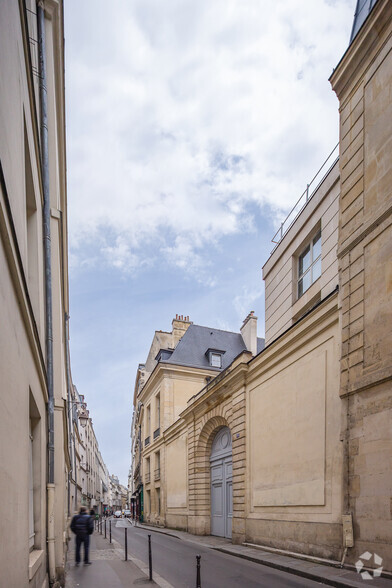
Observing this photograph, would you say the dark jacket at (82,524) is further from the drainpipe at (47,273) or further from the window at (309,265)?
the window at (309,265)

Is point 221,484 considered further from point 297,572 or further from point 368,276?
point 368,276

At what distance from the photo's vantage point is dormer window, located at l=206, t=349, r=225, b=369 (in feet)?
89.2

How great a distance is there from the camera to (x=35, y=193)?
5.13 m

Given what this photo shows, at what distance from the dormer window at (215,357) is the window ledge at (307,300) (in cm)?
1327

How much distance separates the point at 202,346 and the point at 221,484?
12.1m

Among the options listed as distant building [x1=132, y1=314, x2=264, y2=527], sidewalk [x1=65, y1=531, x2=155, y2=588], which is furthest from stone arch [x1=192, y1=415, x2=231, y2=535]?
sidewalk [x1=65, y1=531, x2=155, y2=588]

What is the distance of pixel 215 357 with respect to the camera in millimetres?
27422

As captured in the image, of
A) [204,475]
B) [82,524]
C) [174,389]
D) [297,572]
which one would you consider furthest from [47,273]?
[174,389]

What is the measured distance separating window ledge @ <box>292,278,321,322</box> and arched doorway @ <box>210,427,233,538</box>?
18.0 ft

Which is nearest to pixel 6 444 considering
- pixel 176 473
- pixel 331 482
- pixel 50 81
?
pixel 50 81

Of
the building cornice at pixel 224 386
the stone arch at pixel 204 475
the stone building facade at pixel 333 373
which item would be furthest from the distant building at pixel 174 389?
the stone building facade at pixel 333 373

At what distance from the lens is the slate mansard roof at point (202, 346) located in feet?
87.9

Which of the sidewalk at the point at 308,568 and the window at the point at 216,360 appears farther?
the window at the point at 216,360

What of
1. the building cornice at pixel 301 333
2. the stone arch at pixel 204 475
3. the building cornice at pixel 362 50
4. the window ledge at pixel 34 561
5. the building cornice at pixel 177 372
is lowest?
the stone arch at pixel 204 475
